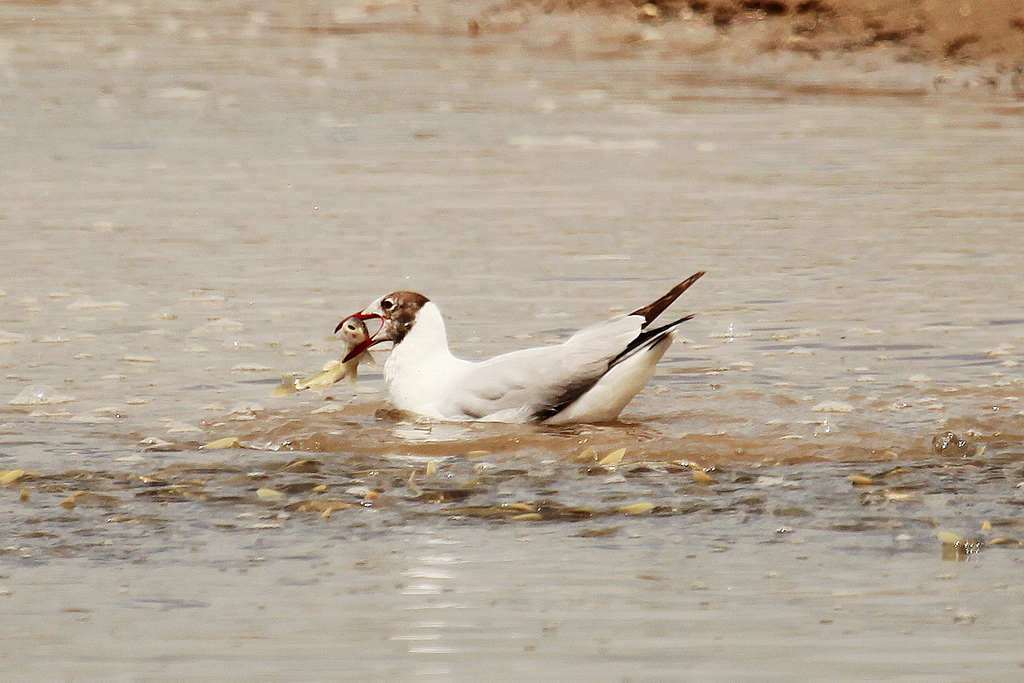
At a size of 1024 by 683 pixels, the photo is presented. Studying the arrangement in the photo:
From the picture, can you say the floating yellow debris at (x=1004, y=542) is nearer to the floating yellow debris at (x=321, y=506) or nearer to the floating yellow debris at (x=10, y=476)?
the floating yellow debris at (x=321, y=506)

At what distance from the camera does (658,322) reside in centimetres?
1155

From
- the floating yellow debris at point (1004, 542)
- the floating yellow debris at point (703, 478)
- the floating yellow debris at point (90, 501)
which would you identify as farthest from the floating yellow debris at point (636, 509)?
the floating yellow debris at point (90, 501)

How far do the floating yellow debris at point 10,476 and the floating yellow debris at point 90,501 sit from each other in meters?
0.32

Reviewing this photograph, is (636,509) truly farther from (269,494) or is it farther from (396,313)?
(396,313)

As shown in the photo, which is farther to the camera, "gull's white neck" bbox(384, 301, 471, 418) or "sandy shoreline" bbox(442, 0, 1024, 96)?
"sandy shoreline" bbox(442, 0, 1024, 96)

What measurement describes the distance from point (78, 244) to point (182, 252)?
710mm

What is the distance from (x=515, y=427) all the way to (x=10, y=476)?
215 cm

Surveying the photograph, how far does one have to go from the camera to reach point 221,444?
8.32 meters

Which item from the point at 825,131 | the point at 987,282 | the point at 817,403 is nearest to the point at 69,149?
the point at 825,131

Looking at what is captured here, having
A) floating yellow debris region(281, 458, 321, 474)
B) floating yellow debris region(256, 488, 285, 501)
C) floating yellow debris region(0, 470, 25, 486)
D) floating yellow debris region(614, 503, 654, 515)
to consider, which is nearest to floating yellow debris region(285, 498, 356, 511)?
floating yellow debris region(256, 488, 285, 501)

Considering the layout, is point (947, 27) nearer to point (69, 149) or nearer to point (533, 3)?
point (533, 3)

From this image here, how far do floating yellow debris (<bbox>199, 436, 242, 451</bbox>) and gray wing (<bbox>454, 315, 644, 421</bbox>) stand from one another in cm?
101

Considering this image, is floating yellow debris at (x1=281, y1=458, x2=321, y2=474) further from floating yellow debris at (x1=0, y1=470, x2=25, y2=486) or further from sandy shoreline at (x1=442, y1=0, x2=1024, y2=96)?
A: sandy shoreline at (x1=442, y1=0, x2=1024, y2=96)

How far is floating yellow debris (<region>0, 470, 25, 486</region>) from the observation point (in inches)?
297
